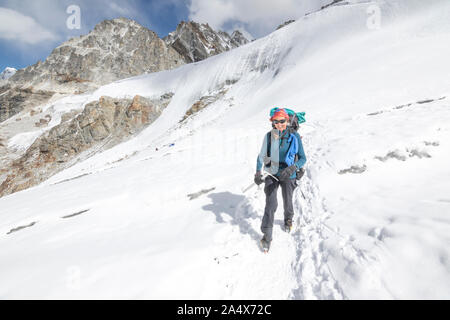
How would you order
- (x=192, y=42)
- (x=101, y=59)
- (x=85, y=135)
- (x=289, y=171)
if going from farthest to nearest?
(x=192, y=42)
(x=101, y=59)
(x=85, y=135)
(x=289, y=171)

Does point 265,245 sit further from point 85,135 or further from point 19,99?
point 19,99

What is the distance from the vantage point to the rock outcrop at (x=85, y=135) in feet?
101

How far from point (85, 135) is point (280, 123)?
40.3 m

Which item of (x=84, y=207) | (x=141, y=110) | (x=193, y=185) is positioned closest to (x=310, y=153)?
(x=193, y=185)

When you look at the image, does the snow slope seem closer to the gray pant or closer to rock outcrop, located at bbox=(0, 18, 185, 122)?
the gray pant

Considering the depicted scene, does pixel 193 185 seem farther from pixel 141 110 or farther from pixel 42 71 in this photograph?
pixel 42 71

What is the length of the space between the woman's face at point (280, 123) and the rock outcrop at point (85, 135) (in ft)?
117

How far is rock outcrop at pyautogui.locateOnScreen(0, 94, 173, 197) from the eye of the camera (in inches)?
1216

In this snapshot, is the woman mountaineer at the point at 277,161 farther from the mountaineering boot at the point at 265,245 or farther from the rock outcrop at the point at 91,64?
the rock outcrop at the point at 91,64

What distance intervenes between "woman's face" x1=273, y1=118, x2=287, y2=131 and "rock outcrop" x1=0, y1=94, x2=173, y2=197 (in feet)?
117

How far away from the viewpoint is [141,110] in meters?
36.2

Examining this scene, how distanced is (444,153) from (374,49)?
1669cm

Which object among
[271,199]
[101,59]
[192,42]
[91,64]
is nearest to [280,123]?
[271,199]

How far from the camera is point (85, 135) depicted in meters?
34.8
